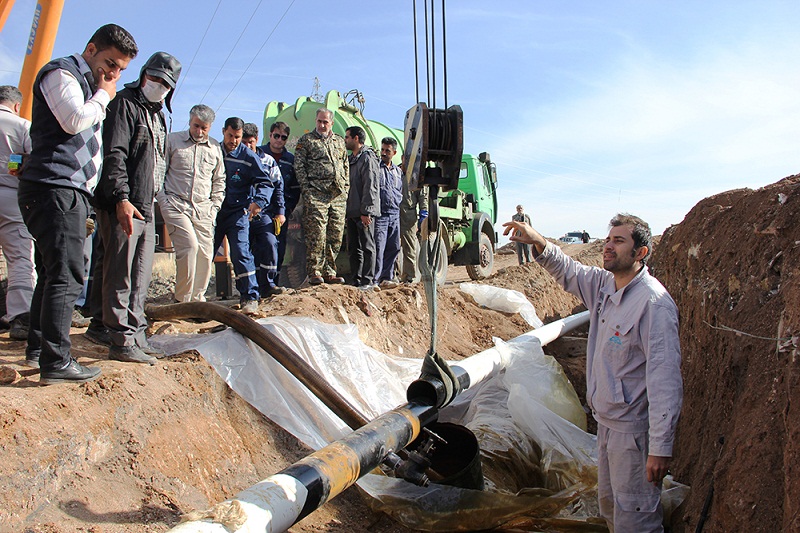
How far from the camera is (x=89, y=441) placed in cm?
281

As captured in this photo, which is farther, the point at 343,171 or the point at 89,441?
the point at 343,171

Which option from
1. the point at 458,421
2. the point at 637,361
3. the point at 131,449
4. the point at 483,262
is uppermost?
the point at 483,262

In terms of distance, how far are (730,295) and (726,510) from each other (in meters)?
1.36

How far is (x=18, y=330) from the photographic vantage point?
3.98m

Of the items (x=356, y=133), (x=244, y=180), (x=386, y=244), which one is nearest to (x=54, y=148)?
(x=244, y=180)

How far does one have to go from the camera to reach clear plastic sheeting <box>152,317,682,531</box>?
3291mm

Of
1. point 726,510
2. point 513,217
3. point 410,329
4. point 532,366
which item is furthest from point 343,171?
point 513,217

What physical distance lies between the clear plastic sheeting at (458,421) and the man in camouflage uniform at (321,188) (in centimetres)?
216

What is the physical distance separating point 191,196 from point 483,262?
331 inches

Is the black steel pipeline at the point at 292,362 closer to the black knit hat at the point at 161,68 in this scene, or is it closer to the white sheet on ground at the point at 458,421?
the white sheet on ground at the point at 458,421

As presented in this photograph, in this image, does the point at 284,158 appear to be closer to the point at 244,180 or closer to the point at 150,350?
the point at 244,180

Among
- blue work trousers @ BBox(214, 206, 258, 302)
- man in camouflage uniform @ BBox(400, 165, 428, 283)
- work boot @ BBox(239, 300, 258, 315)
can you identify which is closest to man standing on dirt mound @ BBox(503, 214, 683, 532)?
work boot @ BBox(239, 300, 258, 315)

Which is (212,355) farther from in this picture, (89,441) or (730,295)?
(730,295)

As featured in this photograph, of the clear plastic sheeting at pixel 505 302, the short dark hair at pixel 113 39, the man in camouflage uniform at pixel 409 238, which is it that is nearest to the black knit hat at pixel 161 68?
the short dark hair at pixel 113 39
